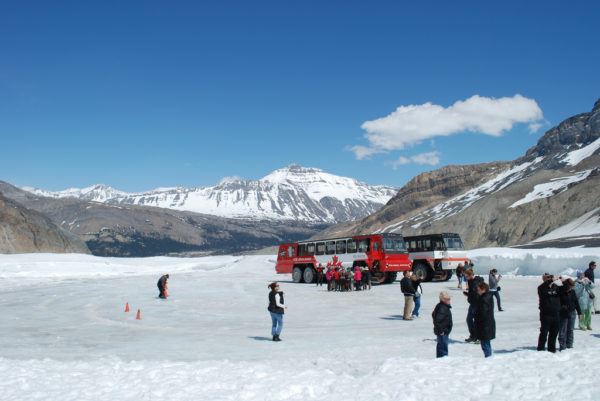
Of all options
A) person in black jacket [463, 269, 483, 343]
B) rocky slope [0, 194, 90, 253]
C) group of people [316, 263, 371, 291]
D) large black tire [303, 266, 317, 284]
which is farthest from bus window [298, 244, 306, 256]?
rocky slope [0, 194, 90, 253]

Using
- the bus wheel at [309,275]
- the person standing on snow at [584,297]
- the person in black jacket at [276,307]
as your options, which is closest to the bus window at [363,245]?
the bus wheel at [309,275]

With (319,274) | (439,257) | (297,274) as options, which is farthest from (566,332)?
(297,274)

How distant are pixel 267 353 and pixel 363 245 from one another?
838 inches

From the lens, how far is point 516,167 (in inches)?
6324

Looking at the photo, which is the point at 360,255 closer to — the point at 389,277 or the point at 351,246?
the point at 351,246

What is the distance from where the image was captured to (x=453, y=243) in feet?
116

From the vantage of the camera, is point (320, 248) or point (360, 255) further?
point (320, 248)

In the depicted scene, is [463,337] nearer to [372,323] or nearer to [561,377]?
[372,323]

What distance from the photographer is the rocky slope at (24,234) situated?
113812 mm

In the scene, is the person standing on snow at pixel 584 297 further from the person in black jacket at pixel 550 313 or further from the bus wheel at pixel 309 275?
the bus wheel at pixel 309 275

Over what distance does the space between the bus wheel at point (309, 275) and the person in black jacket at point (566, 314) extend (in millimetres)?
25217

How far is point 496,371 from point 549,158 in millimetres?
148253

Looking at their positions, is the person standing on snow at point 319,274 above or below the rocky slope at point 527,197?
below

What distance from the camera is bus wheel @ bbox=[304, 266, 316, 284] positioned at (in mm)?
37312
